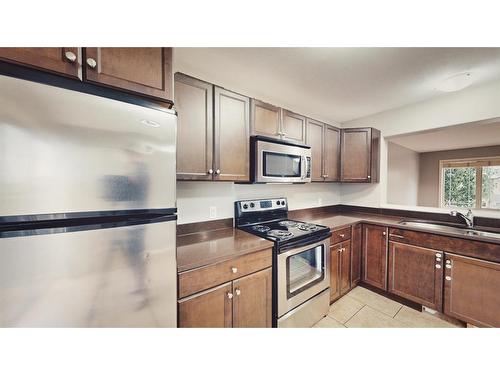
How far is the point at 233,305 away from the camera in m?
1.26

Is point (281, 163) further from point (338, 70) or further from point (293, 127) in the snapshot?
point (338, 70)

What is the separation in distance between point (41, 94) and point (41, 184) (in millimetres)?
313

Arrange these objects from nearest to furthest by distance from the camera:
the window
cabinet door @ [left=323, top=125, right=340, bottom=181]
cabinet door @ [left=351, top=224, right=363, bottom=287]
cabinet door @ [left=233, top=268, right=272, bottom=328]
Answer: cabinet door @ [left=233, top=268, right=272, bottom=328] → cabinet door @ [left=351, top=224, right=363, bottom=287] → cabinet door @ [left=323, top=125, right=340, bottom=181] → the window

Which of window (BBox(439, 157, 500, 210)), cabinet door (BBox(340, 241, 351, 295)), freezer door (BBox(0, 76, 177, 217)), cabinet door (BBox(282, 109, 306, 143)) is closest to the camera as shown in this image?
freezer door (BBox(0, 76, 177, 217))

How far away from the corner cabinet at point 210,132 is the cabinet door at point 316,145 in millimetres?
915

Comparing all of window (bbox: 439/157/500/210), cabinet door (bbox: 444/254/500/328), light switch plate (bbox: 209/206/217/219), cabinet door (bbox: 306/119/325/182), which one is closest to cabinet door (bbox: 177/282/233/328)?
light switch plate (bbox: 209/206/217/219)

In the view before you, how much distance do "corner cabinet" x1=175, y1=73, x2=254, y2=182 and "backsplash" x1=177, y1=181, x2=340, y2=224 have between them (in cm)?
33

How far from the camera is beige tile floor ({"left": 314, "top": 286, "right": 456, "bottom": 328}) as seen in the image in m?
1.82

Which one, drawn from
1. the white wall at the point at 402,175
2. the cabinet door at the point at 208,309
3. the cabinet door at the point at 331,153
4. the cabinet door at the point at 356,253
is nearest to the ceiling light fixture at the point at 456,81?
the cabinet door at the point at 331,153

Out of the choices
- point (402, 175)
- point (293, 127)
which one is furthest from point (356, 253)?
Answer: point (402, 175)

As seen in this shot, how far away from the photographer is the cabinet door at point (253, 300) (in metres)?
1.28

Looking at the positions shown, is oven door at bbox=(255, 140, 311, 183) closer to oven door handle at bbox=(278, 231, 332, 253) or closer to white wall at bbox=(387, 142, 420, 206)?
oven door handle at bbox=(278, 231, 332, 253)
